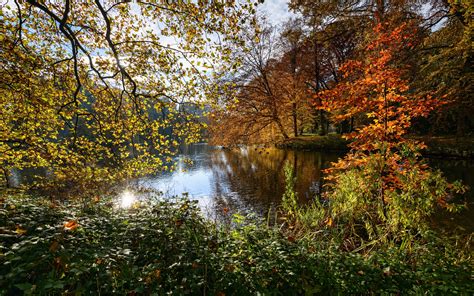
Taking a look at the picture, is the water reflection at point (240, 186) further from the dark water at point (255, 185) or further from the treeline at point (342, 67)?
the treeline at point (342, 67)

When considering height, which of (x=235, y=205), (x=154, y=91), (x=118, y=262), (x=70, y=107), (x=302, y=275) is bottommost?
(x=235, y=205)

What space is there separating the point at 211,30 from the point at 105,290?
459cm

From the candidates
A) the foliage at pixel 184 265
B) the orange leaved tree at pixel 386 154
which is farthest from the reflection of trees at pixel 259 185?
the foliage at pixel 184 265

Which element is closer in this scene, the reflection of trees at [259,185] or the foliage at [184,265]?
the foliage at [184,265]

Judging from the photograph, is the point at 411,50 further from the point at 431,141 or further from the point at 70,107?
the point at 70,107

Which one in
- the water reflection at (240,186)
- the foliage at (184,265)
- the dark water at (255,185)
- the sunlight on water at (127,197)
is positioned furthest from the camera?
the sunlight on water at (127,197)

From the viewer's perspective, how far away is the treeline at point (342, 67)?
6.34 metres

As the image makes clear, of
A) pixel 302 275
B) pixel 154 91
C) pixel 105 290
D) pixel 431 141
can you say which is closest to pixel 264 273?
pixel 302 275

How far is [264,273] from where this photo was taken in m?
2.60

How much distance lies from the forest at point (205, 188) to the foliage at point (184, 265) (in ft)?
0.07

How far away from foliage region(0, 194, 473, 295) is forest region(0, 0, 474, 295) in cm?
2

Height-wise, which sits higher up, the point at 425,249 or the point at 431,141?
the point at 431,141

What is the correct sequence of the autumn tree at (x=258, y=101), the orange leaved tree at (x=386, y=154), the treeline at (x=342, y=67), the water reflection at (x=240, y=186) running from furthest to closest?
the autumn tree at (x=258, y=101) → the water reflection at (x=240, y=186) → the treeline at (x=342, y=67) → the orange leaved tree at (x=386, y=154)

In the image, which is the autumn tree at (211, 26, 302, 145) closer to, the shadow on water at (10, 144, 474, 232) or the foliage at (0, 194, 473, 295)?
the shadow on water at (10, 144, 474, 232)
